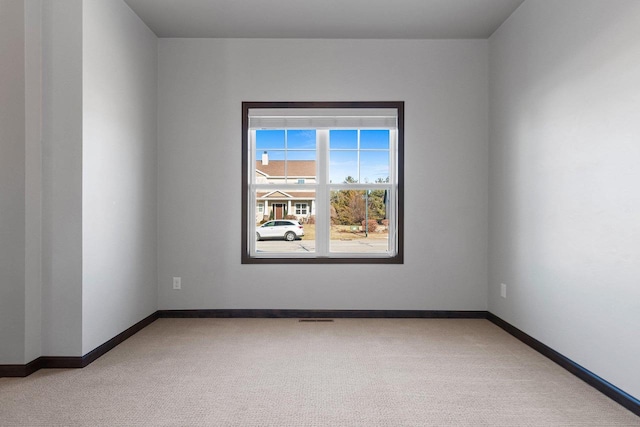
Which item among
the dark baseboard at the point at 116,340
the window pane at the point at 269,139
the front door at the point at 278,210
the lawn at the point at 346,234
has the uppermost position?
the window pane at the point at 269,139

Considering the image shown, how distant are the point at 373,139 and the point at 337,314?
6.43 feet

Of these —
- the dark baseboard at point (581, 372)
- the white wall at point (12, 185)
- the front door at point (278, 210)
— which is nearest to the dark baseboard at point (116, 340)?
the white wall at point (12, 185)

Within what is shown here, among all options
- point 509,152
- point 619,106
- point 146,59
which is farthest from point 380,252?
point 146,59

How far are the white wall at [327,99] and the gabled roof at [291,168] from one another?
0.97 feet

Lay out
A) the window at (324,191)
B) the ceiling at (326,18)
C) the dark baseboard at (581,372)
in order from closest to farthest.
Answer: the dark baseboard at (581,372) < the ceiling at (326,18) < the window at (324,191)

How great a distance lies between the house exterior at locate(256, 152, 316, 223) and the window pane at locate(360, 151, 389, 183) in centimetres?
55

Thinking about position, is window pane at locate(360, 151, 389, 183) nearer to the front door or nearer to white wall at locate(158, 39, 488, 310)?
white wall at locate(158, 39, 488, 310)

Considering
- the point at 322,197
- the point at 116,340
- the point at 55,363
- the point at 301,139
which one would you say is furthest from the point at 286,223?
the point at 55,363

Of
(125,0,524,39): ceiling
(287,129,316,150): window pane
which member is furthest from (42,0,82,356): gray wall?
(287,129,316,150): window pane

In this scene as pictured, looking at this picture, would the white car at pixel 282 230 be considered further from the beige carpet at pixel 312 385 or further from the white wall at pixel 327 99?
the beige carpet at pixel 312 385

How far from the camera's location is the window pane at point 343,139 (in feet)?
Result: 16.3

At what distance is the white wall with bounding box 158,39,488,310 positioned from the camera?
15.9ft

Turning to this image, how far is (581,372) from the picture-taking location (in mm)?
3059

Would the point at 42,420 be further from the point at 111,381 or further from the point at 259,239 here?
the point at 259,239
